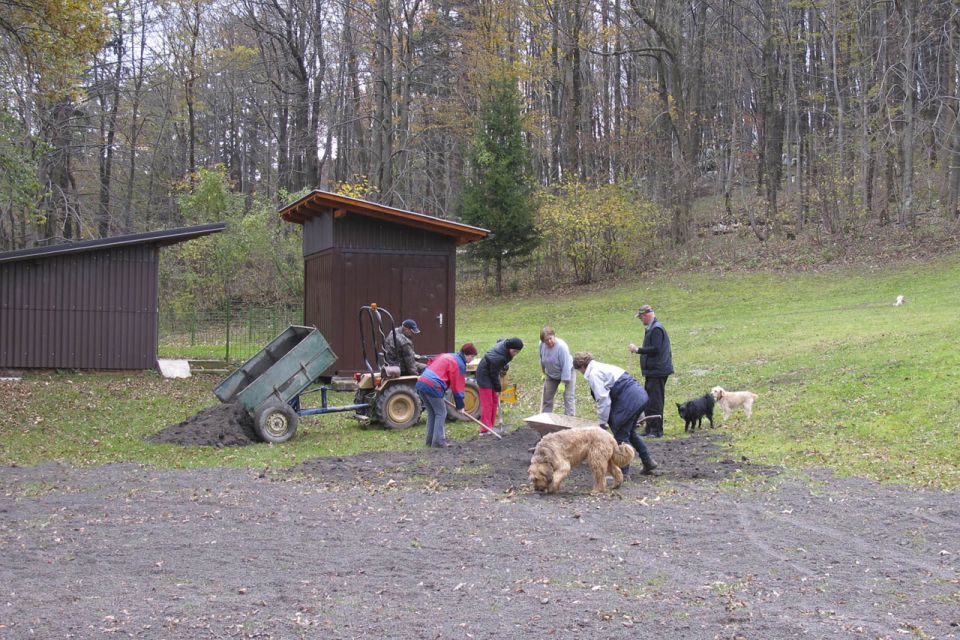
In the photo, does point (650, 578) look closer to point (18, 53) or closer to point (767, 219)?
point (18, 53)

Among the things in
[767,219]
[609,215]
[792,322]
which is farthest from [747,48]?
[792,322]

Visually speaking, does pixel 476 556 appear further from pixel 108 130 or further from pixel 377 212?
pixel 108 130

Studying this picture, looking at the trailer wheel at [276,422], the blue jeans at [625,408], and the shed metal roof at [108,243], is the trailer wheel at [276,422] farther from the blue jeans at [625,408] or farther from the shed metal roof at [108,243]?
the shed metal roof at [108,243]

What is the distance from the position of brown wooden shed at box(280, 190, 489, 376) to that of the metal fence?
415 cm

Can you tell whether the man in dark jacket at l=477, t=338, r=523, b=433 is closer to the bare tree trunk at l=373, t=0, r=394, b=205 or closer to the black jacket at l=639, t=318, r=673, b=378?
the black jacket at l=639, t=318, r=673, b=378

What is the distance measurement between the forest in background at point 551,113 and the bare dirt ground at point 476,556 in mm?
22056

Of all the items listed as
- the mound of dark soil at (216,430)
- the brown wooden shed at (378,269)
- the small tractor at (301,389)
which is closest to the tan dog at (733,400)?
the small tractor at (301,389)

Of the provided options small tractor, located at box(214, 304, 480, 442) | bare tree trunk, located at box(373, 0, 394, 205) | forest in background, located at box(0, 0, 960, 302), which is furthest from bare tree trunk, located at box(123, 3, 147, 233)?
small tractor, located at box(214, 304, 480, 442)

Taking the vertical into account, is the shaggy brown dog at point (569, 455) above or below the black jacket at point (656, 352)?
below

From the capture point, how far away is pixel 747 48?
4288cm

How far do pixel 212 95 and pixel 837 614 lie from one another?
4533cm

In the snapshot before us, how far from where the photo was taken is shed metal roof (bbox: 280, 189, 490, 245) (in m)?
18.4

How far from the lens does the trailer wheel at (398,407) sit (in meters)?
13.8

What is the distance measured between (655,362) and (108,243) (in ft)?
44.5
